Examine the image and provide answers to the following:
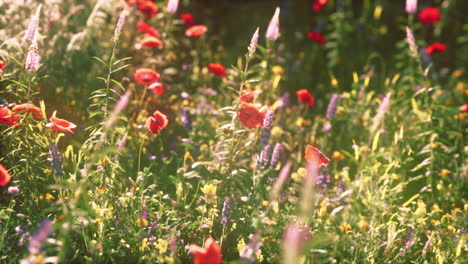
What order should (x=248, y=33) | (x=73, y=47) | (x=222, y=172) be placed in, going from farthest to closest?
(x=248, y=33)
(x=73, y=47)
(x=222, y=172)

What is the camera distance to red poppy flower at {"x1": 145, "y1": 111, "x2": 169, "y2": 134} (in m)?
2.13

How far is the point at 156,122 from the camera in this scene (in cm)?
217

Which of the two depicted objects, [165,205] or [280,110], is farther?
[280,110]

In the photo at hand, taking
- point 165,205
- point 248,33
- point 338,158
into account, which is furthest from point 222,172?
point 248,33

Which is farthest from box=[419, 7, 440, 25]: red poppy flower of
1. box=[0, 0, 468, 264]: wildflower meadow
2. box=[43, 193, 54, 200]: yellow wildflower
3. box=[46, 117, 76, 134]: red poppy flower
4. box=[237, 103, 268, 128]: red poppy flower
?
box=[43, 193, 54, 200]: yellow wildflower

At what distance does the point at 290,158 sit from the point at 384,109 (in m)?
1.46

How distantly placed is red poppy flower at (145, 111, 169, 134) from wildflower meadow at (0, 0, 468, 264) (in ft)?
0.08

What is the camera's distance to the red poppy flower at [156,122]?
2.13 meters

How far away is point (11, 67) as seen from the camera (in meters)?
2.91

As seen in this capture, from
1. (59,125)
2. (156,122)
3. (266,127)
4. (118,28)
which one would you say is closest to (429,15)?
(266,127)

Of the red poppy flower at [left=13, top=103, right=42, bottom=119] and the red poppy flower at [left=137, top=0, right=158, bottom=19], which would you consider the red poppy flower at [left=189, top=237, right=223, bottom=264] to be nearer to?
the red poppy flower at [left=13, top=103, right=42, bottom=119]

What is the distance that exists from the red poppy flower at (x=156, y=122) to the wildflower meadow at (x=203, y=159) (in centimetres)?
2

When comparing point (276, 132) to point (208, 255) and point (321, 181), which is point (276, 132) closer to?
point (321, 181)

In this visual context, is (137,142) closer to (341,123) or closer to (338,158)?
(338,158)
